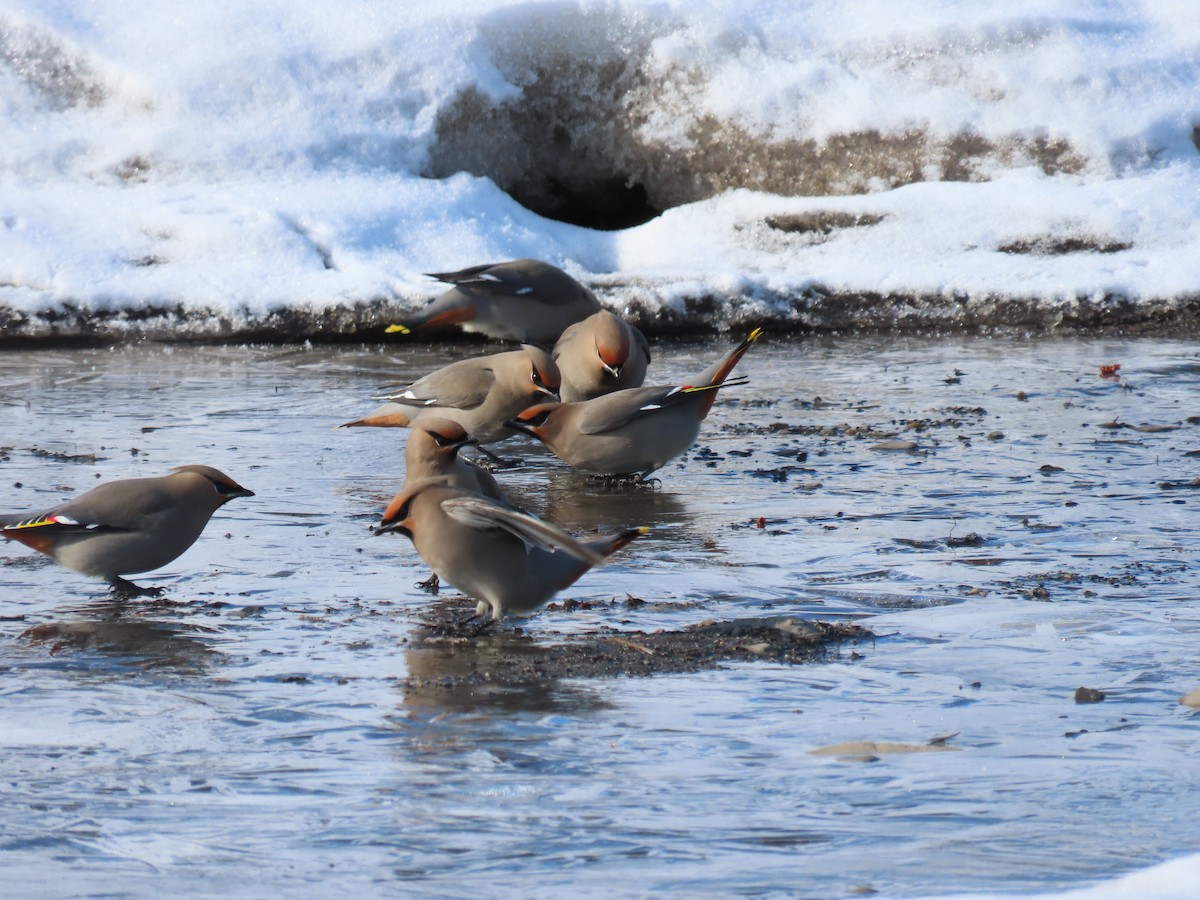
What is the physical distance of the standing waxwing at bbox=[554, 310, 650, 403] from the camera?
6.96m

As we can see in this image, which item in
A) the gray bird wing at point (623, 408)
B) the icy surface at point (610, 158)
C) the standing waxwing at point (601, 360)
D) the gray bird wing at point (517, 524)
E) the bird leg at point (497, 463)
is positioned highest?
the icy surface at point (610, 158)

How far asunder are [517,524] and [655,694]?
1.82 feet

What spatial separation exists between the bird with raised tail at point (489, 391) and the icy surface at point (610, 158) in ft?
8.91

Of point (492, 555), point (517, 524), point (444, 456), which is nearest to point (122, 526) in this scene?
point (444, 456)

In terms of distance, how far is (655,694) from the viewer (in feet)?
12.7

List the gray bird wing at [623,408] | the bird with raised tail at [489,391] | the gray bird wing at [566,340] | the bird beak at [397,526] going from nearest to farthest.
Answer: the bird beak at [397,526]
the gray bird wing at [623,408]
the bird with raised tail at [489,391]
the gray bird wing at [566,340]

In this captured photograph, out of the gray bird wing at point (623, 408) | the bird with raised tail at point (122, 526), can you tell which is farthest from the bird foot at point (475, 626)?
the gray bird wing at point (623, 408)

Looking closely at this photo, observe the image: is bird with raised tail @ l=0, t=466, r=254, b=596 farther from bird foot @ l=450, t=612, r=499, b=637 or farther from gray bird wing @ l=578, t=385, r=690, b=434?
gray bird wing @ l=578, t=385, r=690, b=434

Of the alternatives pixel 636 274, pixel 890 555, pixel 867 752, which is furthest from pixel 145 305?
pixel 867 752

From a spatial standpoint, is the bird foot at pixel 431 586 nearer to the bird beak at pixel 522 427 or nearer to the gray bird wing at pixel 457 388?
the bird beak at pixel 522 427

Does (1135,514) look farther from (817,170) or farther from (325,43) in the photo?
(325,43)

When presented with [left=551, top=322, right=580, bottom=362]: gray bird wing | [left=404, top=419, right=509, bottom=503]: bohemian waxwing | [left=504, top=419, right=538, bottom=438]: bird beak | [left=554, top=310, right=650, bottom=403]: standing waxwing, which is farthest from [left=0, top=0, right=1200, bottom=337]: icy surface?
[left=404, top=419, right=509, bottom=503]: bohemian waxwing

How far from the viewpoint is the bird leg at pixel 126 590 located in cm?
482

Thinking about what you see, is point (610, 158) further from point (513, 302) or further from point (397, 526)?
point (397, 526)
